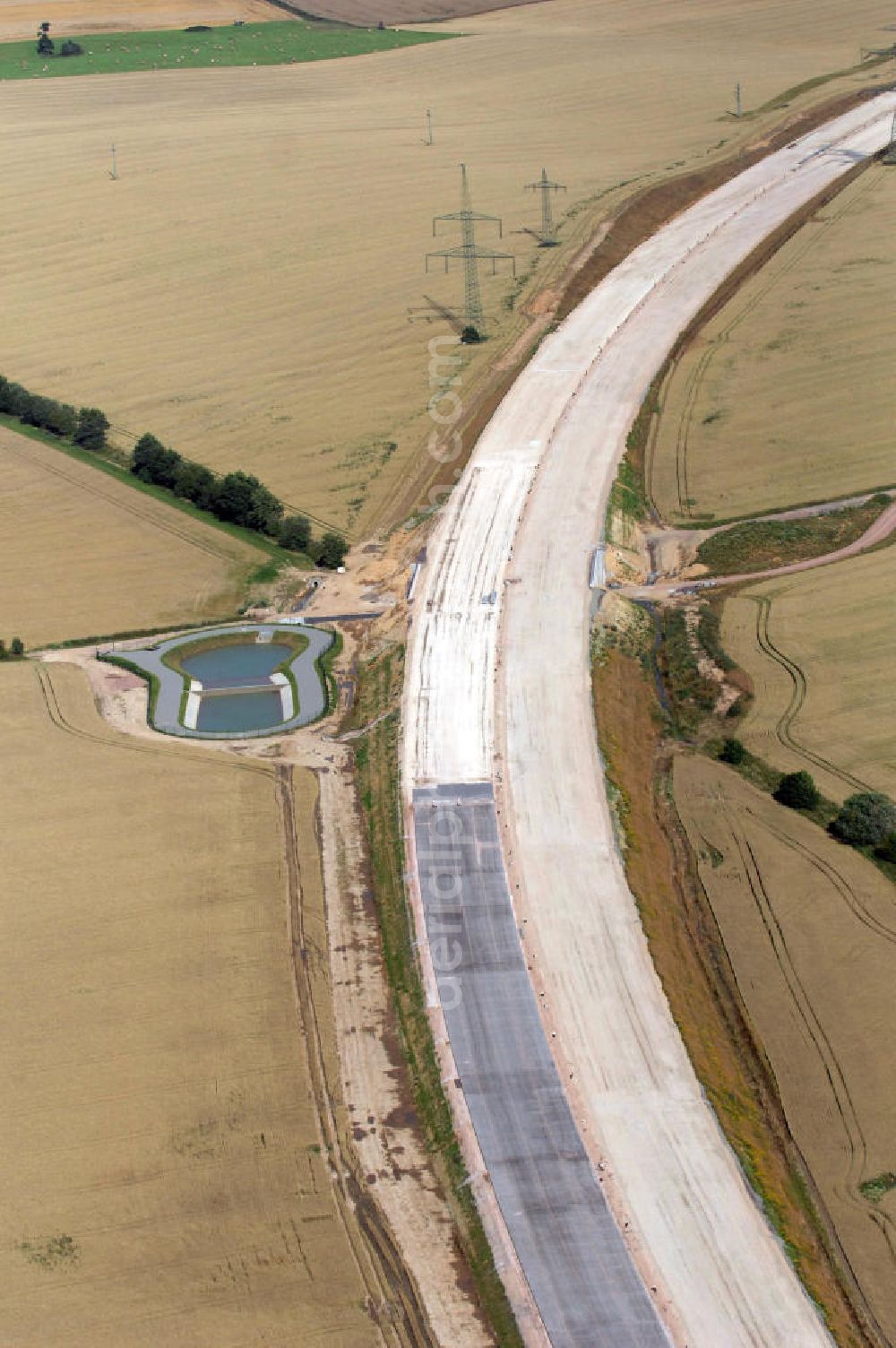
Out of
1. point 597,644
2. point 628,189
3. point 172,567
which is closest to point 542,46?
point 628,189

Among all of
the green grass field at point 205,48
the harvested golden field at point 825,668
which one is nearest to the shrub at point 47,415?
the harvested golden field at point 825,668

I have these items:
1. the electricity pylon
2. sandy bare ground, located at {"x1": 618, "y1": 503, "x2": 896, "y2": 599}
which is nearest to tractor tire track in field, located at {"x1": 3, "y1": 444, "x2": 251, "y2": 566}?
sandy bare ground, located at {"x1": 618, "y1": 503, "x2": 896, "y2": 599}

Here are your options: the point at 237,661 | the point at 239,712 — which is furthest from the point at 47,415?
the point at 239,712

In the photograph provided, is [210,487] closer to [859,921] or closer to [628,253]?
[628,253]

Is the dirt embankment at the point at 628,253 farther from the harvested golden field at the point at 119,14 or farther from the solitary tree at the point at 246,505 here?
the harvested golden field at the point at 119,14

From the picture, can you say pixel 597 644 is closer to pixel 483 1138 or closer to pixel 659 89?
pixel 483 1138
